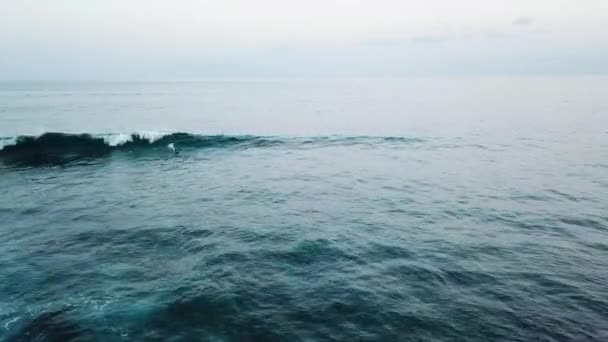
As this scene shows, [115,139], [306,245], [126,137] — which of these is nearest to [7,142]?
[115,139]

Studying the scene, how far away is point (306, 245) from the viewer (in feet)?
48.7

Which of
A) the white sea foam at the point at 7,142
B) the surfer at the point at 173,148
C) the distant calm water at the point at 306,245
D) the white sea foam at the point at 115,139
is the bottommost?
the distant calm water at the point at 306,245

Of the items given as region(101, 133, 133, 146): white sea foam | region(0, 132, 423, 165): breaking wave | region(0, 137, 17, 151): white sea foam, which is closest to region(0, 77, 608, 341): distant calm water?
region(0, 132, 423, 165): breaking wave

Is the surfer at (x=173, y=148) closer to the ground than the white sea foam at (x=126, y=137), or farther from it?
closer to the ground

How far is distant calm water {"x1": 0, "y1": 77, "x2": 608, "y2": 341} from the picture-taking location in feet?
32.9

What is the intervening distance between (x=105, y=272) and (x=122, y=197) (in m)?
9.37

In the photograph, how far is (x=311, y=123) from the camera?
53.0 metres

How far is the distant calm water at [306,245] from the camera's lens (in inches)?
395

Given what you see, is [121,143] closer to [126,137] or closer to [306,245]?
[126,137]

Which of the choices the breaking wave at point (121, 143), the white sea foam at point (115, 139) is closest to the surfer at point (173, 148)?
the breaking wave at point (121, 143)

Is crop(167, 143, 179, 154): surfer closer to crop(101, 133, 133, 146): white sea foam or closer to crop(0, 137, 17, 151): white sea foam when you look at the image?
crop(101, 133, 133, 146): white sea foam

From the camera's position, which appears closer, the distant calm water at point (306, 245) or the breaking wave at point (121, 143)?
the distant calm water at point (306, 245)

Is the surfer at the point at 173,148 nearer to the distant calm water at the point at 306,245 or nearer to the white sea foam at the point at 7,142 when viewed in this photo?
the distant calm water at the point at 306,245

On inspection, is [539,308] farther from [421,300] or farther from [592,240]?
[592,240]
